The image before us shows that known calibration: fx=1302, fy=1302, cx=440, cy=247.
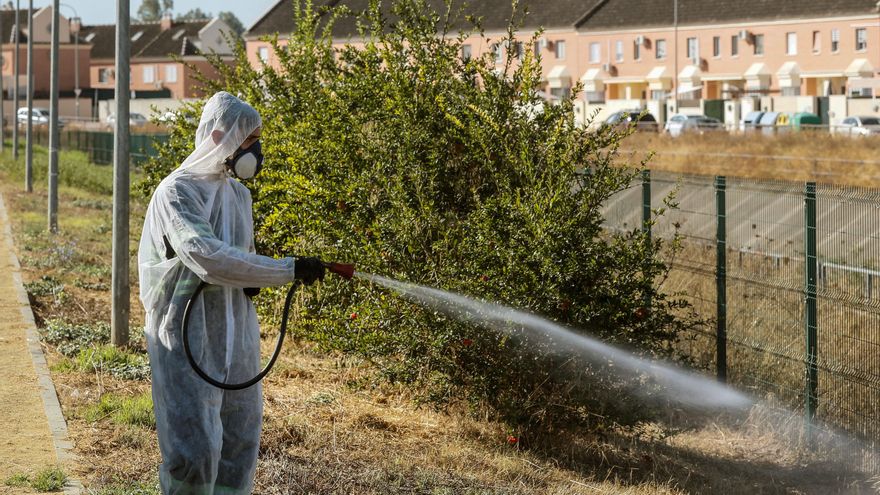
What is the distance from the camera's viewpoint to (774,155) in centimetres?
3516

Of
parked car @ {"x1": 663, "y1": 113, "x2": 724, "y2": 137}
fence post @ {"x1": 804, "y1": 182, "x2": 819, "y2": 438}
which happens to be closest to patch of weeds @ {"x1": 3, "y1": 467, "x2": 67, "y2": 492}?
fence post @ {"x1": 804, "y1": 182, "x2": 819, "y2": 438}

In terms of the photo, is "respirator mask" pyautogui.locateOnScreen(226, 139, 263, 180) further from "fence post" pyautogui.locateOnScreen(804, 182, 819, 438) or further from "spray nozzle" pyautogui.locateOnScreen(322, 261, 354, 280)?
"fence post" pyautogui.locateOnScreen(804, 182, 819, 438)

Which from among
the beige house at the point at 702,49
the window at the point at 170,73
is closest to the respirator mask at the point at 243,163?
the beige house at the point at 702,49

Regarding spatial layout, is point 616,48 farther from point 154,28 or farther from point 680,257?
point 680,257

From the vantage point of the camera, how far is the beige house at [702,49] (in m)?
65.4

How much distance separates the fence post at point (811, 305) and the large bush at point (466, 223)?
1.35 metres

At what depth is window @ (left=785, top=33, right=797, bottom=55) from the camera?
6931cm

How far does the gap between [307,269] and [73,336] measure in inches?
249

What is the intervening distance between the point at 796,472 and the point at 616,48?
6909 cm

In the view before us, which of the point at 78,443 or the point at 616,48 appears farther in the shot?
the point at 616,48

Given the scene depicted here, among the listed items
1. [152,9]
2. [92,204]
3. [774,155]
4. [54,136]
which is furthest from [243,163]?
→ [152,9]

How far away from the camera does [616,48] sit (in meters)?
76.5

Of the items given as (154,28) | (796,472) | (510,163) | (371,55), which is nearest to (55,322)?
(371,55)

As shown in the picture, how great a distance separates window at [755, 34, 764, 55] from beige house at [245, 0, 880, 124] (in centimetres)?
7
